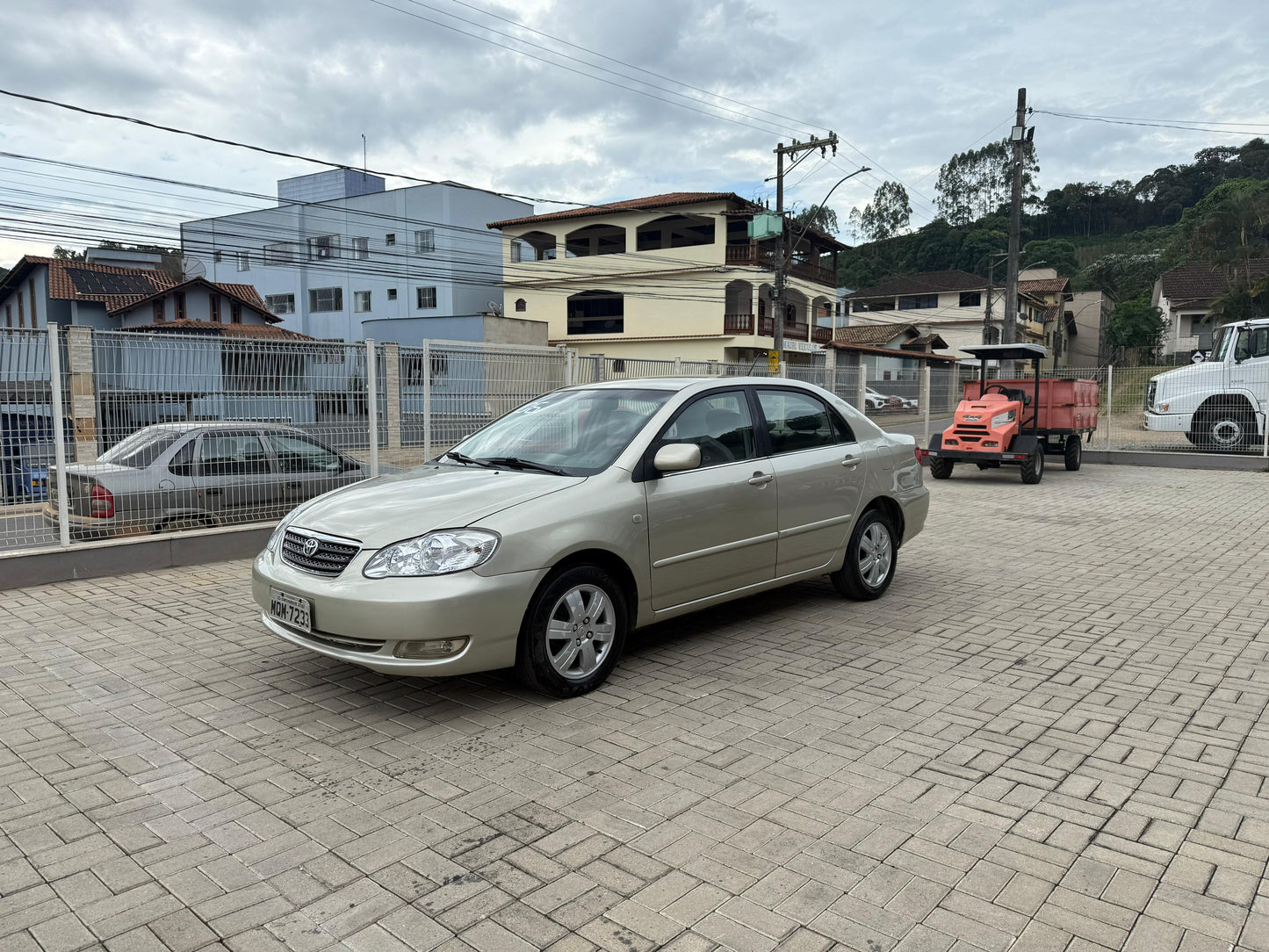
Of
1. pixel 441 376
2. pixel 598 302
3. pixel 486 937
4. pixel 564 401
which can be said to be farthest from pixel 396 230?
pixel 486 937

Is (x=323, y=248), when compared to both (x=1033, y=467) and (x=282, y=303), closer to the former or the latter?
(x=282, y=303)

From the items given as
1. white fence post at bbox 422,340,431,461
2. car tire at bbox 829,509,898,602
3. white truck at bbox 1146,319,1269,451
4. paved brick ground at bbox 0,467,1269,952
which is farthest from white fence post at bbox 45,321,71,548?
white truck at bbox 1146,319,1269,451

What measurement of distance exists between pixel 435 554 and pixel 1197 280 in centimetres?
7155

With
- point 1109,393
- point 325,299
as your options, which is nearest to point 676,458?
point 1109,393

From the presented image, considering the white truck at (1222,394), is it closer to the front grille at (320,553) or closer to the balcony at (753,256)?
the front grille at (320,553)

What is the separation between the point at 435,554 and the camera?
3.96m

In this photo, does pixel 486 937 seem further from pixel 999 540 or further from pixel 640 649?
pixel 999 540

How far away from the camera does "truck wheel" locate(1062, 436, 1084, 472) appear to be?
1647 centimetres

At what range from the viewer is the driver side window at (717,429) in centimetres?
500

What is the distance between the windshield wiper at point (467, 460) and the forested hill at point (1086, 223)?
192 ft

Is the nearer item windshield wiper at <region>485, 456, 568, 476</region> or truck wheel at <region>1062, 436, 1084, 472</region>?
windshield wiper at <region>485, 456, 568, 476</region>

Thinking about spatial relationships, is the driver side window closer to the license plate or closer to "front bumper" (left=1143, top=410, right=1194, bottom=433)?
the license plate

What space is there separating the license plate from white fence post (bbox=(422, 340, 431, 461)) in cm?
496

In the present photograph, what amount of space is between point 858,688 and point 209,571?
576cm
